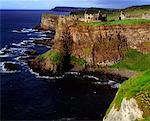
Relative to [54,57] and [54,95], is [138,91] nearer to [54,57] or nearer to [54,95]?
[54,95]

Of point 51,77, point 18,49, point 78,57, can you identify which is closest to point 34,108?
point 51,77

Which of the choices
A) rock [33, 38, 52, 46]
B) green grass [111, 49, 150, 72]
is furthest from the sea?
rock [33, 38, 52, 46]

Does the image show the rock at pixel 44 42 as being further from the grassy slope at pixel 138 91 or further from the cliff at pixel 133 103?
the cliff at pixel 133 103

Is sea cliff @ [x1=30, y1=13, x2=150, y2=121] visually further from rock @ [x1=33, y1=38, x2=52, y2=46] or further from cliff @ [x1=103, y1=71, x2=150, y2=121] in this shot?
cliff @ [x1=103, y1=71, x2=150, y2=121]

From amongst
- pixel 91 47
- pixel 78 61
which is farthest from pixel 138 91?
pixel 78 61

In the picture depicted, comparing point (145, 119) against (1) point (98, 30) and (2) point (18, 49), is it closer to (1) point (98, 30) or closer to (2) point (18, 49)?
(1) point (98, 30)

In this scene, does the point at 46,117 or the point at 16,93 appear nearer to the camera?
the point at 46,117
